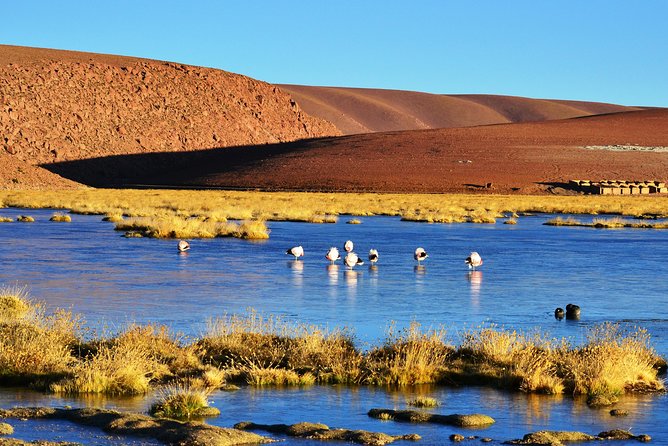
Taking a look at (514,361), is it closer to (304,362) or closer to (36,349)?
(304,362)

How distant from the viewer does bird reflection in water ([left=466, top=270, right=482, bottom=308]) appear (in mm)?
19344

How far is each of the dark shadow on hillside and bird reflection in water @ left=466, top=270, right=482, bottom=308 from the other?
79.6 metres

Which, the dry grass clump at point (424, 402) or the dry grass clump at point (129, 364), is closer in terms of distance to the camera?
the dry grass clump at point (424, 402)

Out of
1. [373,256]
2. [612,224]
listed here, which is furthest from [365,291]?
[612,224]

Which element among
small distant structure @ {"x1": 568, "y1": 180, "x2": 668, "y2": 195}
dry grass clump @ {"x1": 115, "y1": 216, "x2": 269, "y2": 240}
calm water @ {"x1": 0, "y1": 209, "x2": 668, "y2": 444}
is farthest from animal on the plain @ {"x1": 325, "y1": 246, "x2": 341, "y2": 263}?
small distant structure @ {"x1": 568, "y1": 180, "x2": 668, "y2": 195}

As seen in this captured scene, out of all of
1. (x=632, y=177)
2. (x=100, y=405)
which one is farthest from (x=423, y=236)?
(x=632, y=177)

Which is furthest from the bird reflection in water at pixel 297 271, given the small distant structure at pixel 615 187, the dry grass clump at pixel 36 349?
the small distant structure at pixel 615 187

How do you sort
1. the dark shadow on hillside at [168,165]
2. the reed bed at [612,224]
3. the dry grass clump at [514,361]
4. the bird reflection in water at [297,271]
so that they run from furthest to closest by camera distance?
1. the dark shadow on hillside at [168,165]
2. the reed bed at [612,224]
3. the bird reflection in water at [297,271]
4. the dry grass clump at [514,361]

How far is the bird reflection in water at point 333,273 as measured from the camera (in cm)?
2241

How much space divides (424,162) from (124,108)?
1552 inches

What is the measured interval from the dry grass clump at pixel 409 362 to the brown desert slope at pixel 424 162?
82.2 meters

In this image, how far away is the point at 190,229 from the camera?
1436 inches

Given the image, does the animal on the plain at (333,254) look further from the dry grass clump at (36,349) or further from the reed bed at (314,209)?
the reed bed at (314,209)

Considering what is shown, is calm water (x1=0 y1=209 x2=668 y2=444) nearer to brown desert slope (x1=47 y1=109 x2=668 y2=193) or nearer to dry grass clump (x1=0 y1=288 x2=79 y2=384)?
dry grass clump (x1=0 y1=288 x2=79 y2=384)
